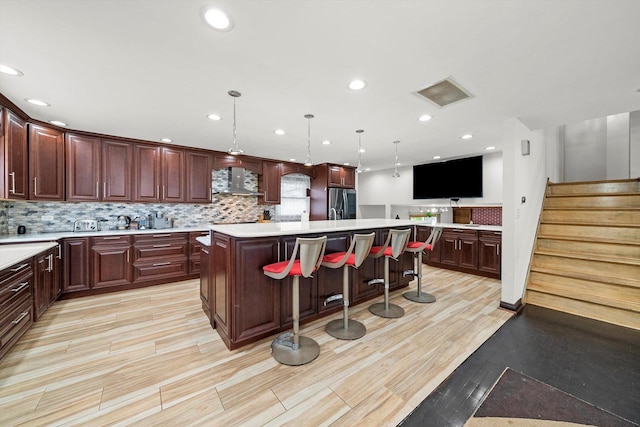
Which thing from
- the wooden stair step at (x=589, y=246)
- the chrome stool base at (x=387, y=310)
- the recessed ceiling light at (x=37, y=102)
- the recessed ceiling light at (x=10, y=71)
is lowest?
the chrome stool base at (x=387, y=310)

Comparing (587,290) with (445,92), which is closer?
(445,92)

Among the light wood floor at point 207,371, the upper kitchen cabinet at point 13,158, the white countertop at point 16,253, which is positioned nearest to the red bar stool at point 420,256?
the light wood floor at point 207,371

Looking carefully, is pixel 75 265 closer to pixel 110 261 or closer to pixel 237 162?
pixel 110 261

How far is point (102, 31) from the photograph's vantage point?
1575 mm

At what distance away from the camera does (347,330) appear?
2506mm

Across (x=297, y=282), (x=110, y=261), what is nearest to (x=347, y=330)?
(x=297, y=282)

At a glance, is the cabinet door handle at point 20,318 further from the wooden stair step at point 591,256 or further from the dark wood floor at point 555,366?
the wooden stair step at point 591,256

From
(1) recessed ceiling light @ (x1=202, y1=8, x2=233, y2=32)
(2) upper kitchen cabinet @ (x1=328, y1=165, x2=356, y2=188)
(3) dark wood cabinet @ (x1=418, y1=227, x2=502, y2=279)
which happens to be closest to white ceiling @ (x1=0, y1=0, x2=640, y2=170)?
(1) recessed ceiling light @ (x1=202, y1=8, x2=233, y2=32)

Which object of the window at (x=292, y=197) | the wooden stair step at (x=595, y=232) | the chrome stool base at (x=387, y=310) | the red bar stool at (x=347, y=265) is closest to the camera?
the red bar stool at (x=347, y=265)

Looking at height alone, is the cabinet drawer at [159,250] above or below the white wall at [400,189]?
below

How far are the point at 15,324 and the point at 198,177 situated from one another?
3026 millimetres

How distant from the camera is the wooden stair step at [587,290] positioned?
2770 mm

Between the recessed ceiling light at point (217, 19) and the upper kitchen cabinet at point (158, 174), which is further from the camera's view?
the upper kitchen cabinet at point (158, 174)

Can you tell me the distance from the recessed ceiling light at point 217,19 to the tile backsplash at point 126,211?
Answer: 3902 mm
